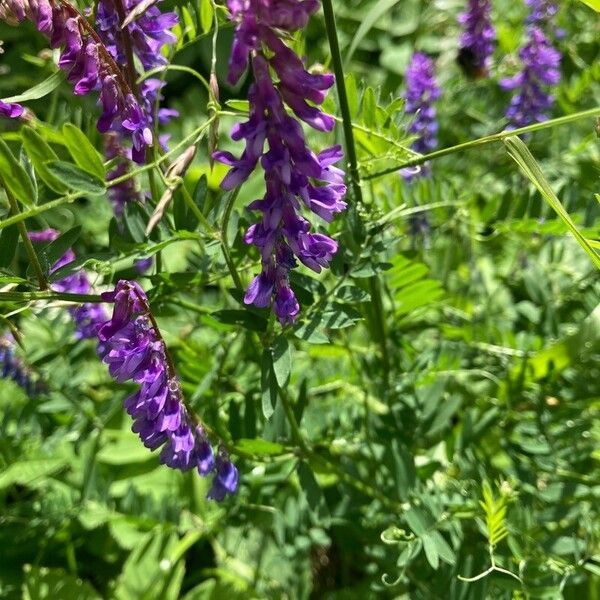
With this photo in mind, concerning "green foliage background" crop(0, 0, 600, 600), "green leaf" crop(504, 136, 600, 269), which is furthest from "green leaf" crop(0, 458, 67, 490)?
"green leaf" crop(504, 136, 600, 269)

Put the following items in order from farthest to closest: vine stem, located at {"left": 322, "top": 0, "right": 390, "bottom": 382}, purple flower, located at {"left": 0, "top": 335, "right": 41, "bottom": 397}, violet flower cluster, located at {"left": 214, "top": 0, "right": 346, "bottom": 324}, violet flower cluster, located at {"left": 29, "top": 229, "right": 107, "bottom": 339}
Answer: purple flower, located at {"left": 0, "top": 335, "right": 41, "bottom": 397} → violet flower cluster, located at {"left": 29, "top": 229, "right": 107, "bottom": 339} → vine stem, located at {"left": 322, "top": 0, "right": 390, "bottom": 382} → violet flower cluster, located at {"left": 214, "top": 0, "right": 346, "bottom": 324}

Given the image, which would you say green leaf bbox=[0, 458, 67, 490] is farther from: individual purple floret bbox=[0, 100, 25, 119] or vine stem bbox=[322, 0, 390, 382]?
individual purple floret bbox=[0, 100, 25, 119]

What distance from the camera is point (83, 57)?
0.87m

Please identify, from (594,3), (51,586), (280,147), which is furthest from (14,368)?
(594,3)

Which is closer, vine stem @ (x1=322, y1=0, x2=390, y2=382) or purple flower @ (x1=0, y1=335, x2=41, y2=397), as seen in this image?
vine stem @ (x1=322, y1=0, x2=390, y2=382)

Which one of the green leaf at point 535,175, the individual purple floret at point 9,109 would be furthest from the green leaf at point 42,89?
the green leaf at point 535,175

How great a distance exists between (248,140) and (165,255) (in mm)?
1493

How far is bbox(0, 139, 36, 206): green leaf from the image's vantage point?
0.84 metres

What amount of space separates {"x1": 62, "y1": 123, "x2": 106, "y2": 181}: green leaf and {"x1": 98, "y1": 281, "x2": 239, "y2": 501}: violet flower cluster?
131 mm

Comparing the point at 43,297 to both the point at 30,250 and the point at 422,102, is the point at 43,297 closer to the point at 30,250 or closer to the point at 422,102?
the point at 30,250

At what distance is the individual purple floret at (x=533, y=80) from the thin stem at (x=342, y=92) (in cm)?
74

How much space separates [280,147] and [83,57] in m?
0.26

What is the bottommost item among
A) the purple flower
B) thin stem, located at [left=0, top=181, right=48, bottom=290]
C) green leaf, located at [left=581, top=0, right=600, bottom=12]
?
the purple flower

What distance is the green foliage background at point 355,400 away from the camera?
3.66ft
